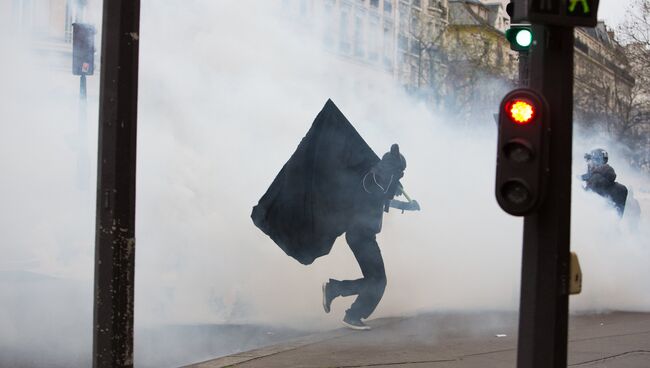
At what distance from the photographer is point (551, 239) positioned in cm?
500

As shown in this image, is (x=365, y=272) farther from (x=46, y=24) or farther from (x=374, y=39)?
(x=46, y=24)

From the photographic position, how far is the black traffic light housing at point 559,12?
5.04 meters

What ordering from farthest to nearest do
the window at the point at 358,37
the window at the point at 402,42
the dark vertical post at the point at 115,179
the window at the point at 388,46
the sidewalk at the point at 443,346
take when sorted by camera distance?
the window at the point at 402,42 < the window at the point at 388,46 < the window at the point at 358,37 < the sidewalk at the point at 443,346 < the dark vertical post at the point at 115,179

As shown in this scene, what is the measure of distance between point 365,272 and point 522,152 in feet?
14.5

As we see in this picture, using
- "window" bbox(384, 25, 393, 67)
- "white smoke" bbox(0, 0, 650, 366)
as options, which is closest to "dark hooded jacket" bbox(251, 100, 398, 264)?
"white smoke" bbox(0, 0, 650, 366)

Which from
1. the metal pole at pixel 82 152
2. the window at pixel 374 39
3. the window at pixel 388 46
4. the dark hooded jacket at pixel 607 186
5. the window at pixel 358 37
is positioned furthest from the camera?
the dark hooded jacket at pixel 607 186

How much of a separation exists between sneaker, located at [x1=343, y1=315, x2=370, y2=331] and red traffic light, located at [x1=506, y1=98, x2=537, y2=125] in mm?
4498

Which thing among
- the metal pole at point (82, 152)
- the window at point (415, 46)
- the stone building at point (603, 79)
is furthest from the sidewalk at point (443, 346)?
the stone building at point (603, 79)

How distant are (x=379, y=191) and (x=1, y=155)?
3.48 metres

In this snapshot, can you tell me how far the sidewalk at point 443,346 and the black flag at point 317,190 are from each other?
0.91 metres

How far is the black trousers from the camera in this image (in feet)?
30.2

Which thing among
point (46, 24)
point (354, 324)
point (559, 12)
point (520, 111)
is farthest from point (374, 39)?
point (520, 111)

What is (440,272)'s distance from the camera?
34.5 ft

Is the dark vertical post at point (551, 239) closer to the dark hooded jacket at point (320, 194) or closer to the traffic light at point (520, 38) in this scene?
the traffic light at point (520, 38)
